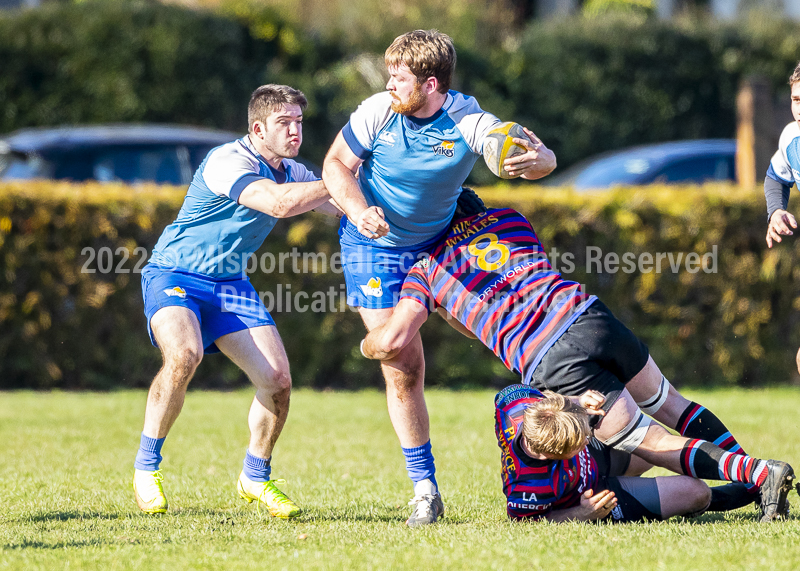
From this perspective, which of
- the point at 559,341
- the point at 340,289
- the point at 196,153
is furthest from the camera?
the point at 196,153

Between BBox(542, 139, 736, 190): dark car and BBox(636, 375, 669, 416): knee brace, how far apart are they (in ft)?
21.6

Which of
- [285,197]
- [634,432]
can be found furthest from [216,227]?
[634,432]

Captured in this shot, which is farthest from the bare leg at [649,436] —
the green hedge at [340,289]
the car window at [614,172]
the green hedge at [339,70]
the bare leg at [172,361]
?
the green hedge at [339,70]

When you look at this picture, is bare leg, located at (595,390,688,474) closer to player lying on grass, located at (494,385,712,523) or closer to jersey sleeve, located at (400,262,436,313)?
player lying on grass, located at (494,385,712,523)

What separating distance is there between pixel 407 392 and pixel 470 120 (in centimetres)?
136

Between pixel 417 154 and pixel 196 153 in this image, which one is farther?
pixel 196 153

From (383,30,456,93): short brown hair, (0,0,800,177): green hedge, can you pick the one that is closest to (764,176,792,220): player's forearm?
(383,30,456,93): short brown hair

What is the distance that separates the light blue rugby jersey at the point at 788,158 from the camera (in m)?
4.89

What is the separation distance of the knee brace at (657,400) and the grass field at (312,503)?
0.53 metres

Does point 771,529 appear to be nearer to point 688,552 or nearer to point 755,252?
point 688,552

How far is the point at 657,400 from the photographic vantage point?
4.52 meters

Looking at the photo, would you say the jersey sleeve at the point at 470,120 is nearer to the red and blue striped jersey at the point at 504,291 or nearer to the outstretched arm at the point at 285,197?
the red and blue striped jersey at the point at 504,291

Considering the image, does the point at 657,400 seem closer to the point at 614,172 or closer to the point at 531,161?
the point at 531,161

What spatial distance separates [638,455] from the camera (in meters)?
4.31
